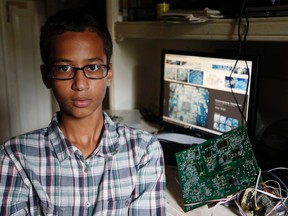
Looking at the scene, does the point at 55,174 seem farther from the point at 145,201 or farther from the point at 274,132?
the point at 274,132

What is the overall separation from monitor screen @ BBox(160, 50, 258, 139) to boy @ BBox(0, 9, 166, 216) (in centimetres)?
40

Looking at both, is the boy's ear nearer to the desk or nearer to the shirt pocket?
the shirt pocket

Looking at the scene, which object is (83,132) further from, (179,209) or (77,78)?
(179,209)

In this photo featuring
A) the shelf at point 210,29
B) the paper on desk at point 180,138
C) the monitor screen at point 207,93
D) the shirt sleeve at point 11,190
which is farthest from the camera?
the paper on desk at point 180,138

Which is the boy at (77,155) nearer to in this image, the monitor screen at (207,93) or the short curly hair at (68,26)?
the short curly hair at (68,26)

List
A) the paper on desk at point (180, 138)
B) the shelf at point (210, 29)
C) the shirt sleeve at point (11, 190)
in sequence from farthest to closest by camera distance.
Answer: the paper on desk at point (180, 138) → the shelf at point (210, 29) → the shirt sleeve at point (11, 190)

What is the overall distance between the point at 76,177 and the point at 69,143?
96mm

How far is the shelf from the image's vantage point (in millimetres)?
937

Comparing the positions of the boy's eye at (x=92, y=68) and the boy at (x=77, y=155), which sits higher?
the boy's eye at (x=92, y=68)

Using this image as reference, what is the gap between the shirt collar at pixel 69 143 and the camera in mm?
875

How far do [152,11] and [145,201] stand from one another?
930mm

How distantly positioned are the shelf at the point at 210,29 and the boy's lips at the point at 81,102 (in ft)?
1.75

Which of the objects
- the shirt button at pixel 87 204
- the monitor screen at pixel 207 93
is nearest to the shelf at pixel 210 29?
the monitor screen at pixel 207 93

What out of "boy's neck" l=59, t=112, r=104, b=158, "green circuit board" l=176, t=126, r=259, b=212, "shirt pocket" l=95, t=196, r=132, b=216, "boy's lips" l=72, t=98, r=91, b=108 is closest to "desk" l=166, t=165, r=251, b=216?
"green circuit board" l=176, t=126, r=259, b=212
